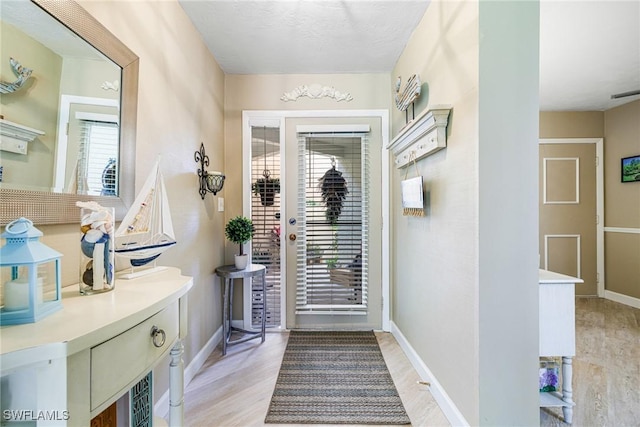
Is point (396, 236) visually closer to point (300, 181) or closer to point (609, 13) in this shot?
point (300, 181)

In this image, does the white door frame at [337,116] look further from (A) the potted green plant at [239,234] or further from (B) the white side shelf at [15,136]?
(B) the white side shelf at [15,136]

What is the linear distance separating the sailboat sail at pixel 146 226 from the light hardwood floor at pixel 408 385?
3.46ft

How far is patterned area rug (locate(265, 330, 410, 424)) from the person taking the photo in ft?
5.27

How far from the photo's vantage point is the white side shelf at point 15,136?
2.54ft

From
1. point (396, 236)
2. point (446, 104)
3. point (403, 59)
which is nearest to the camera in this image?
point (446, 104)

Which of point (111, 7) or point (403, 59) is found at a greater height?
point (403, 59)

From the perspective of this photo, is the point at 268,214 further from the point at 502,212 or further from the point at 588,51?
the point at 588,51

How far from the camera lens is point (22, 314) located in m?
0.64

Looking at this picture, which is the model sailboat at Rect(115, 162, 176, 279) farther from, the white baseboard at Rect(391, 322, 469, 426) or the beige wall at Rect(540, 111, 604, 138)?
the beige wall at Rect(540, 111, 604, 138)

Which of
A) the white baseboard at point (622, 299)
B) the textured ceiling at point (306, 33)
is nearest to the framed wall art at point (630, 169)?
the white baseboard at point (622, 299)

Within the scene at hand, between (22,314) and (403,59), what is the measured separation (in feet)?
8.90

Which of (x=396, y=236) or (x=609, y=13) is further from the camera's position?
(x=396, y=236)

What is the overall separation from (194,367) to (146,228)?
1.27 meters

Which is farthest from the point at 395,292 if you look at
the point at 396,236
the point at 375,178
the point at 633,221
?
the point at 633,221
